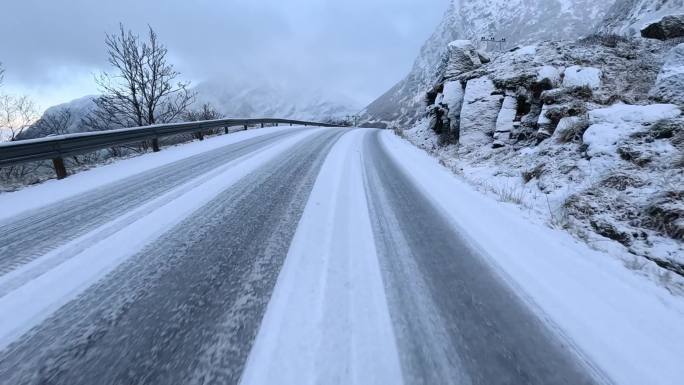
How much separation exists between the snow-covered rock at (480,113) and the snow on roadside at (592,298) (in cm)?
720

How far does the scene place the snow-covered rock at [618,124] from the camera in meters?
5.41

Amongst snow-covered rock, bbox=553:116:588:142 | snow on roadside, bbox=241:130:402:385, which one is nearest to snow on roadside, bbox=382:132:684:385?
snow on roadside, bbox=241:130:402:385

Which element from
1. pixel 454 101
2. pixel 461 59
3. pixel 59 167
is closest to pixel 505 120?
pixel 454 101

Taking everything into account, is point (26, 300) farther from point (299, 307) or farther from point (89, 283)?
point (299, 307)

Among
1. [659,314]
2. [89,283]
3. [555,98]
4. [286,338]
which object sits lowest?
[659,314]

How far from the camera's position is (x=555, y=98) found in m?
8.37

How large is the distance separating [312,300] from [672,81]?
8578 mm

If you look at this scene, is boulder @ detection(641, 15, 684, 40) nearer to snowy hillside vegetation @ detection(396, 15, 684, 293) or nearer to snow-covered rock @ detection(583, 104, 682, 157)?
snowy hillside vegetation @ detection(396, 15, 684, 293)

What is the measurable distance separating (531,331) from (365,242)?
164 cm

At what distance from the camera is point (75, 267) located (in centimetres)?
266

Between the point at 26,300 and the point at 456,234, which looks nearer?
the point at 26,300

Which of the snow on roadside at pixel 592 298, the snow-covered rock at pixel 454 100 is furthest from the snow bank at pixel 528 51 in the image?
the snow on roadside at pixel 592 298

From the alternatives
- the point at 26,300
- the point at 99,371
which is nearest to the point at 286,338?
the point at 99,371

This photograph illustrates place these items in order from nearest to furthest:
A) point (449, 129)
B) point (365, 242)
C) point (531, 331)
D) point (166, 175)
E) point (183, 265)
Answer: point (531, 331), point (183, 265), point (365, 242), point (166, 175), point (449, 129)
